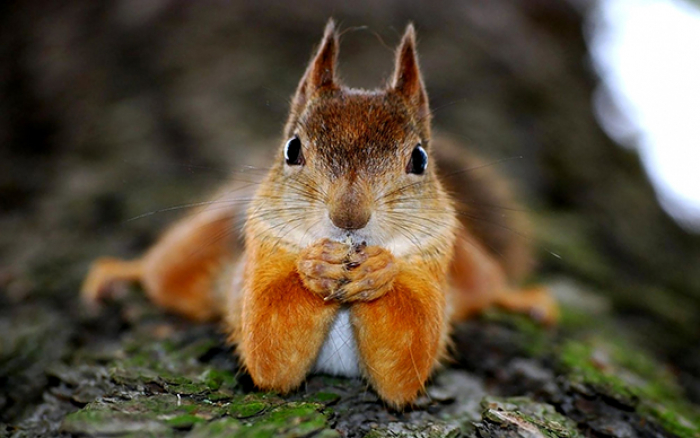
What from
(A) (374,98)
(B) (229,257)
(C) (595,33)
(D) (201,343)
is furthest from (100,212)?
(C) (595,33)

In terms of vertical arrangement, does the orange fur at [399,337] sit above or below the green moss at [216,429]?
above

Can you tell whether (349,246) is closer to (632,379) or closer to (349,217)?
(349,217)

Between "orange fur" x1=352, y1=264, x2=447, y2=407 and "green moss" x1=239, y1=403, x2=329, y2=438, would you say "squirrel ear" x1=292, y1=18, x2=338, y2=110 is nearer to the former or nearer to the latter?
"orange fur" x1=352, y1=264, x2=447, y2=407

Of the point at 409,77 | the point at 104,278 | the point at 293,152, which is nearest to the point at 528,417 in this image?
the point at 293,152

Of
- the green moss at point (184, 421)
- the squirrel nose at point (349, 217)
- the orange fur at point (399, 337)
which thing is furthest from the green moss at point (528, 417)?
the green moss at point (184, 421)

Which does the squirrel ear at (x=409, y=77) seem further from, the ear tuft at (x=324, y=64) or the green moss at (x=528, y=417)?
the green moss at (x=528, y=417)

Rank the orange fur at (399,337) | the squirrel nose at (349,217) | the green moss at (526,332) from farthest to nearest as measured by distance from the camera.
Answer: the green moss at (526,332) < the orange fur at (399,337) < the squirrel nose at (349,217)

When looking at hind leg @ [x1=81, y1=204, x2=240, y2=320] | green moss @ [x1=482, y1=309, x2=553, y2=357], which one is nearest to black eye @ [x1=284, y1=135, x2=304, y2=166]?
hind leg @ [x1=81, y1=204, x2=240, y2=320]
